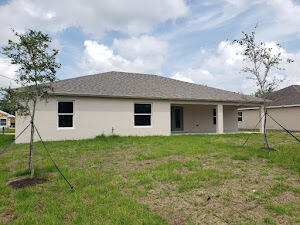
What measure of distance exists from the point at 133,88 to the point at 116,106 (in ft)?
7.08

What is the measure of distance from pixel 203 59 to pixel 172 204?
1738 cm

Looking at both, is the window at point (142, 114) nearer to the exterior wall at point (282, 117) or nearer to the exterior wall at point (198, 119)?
the exterior wall at point (198, 119)

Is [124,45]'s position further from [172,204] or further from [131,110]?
[172,204]

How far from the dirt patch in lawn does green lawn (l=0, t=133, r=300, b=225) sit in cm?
18

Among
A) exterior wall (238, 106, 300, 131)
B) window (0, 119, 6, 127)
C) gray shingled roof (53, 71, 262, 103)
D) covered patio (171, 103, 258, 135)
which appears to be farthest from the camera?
window (0, 119, 6, 127)

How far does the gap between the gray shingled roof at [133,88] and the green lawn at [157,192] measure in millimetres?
5879

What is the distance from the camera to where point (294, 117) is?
18922 mm

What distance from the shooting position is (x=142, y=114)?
42.7 feet

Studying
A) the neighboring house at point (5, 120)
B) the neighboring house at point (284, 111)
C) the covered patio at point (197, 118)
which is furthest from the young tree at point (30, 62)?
the neighboring house at point (5, 120)

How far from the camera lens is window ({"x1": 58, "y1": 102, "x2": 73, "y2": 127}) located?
11.2 m

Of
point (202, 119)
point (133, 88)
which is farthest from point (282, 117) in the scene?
point (133, 88)

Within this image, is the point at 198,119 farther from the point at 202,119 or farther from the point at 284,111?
the point at 284,111

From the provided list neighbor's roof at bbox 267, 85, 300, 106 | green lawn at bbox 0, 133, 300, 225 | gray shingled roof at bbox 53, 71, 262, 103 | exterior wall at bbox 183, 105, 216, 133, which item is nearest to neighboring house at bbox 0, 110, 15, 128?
gray shingled roof at bbox 53, 71, 262, 103

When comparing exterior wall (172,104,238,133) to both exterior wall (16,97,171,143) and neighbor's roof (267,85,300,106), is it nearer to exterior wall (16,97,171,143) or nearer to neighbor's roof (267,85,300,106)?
exterior wall (16,97,171,143)
